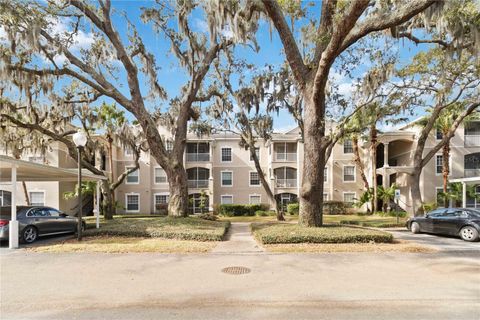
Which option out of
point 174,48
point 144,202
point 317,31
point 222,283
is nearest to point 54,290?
point 222,283

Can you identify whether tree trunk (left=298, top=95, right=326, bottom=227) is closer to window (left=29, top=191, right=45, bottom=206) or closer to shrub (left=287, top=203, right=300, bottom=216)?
shrub (left=287, top=203, right=300, bottom=216)

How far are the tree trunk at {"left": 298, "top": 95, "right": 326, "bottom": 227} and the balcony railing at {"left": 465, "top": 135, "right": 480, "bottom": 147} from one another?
23.1m

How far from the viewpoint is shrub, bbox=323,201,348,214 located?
30816 millimetres

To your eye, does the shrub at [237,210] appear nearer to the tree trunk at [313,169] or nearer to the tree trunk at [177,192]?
the tree trunk at [177,192]

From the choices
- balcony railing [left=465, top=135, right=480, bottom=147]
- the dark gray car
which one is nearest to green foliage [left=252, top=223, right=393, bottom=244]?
the dark gray car

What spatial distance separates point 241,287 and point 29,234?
9479mm

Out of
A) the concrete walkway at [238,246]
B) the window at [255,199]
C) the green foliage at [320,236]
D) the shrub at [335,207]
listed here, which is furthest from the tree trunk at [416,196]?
the window at [255,199]

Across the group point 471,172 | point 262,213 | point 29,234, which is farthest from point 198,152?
point 471,172

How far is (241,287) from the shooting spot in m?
6.22

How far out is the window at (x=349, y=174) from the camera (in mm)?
32281

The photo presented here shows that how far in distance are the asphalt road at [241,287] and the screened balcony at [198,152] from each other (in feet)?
77.3

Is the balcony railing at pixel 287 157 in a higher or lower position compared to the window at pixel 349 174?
higher

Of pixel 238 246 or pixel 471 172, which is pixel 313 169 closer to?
pixel 238 246

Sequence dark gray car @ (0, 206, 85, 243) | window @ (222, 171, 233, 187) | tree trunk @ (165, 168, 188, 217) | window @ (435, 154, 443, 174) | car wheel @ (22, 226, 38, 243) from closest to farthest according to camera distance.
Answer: dark gray car @ (0, 206, 85, 243) → car wheel @ (22, 226, 38, 243) → tree trunk @ (165, 168, 188, 217) → window @ (435, 154, 443, 174) → window @ (222, 171, 233, 187)
